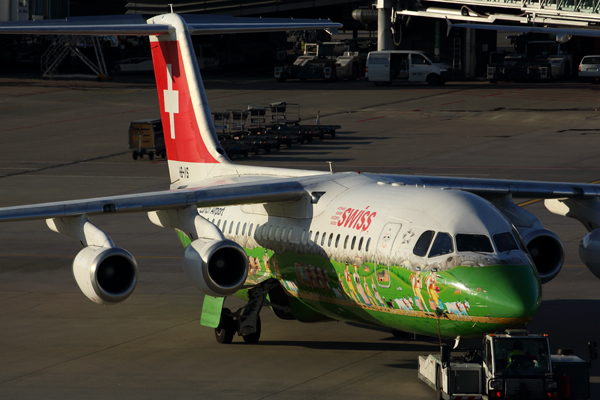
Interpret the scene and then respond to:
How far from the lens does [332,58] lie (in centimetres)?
8231

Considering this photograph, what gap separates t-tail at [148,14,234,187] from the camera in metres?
23.7

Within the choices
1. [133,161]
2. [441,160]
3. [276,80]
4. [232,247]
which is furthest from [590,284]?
[276,80]

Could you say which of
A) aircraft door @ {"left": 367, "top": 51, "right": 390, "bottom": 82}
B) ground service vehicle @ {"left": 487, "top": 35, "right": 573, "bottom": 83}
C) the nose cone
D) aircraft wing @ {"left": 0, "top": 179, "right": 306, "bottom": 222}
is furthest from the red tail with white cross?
ground service vehicle @ {"left": 487, "top": 35, "right": 573, "bottom": 83}

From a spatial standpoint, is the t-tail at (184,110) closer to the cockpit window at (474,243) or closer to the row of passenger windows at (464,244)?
the row of passenger windows at (464,244)

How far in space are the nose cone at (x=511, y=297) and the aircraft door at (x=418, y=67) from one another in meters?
58.9

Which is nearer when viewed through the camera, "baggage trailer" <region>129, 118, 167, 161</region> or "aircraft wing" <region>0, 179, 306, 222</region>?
"aircraft wing" <region>0, 179, 306, 222</region>

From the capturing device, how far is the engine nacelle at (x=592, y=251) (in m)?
19.8

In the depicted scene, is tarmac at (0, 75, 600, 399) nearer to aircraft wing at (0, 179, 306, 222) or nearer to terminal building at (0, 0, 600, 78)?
aircraft wing at (0, 179, 306, 222)

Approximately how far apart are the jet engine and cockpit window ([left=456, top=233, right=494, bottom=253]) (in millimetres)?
3866

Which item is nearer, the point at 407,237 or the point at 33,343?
the point at 407,237

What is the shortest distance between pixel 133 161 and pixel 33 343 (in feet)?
92.3

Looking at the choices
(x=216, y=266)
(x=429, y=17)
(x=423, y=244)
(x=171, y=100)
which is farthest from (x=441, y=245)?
(x=429, y=17)

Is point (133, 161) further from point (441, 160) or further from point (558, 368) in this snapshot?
point (558, 368)

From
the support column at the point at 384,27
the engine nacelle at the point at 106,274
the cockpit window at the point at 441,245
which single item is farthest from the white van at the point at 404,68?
the cockpit window at the point at 441,245
